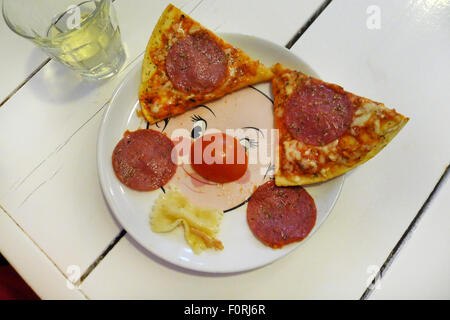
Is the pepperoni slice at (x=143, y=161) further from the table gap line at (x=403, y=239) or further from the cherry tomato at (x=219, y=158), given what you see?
the table gap line at (x=403, y=239)

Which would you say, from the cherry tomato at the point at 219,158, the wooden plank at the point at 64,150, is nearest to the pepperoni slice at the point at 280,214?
the cherry tomato at the point at 219,158

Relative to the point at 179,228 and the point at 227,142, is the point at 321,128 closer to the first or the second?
the point at 227,142

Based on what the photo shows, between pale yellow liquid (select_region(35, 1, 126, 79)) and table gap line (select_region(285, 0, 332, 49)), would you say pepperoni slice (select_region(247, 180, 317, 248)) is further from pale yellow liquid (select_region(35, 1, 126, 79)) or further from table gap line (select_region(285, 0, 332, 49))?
pale yellow liquid (select_region(35, 1, 126, 79))

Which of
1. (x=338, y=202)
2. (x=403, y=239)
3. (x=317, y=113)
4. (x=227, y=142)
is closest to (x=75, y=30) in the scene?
(x=227, y=142)

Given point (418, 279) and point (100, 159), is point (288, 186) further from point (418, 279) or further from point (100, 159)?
point (100, 159)

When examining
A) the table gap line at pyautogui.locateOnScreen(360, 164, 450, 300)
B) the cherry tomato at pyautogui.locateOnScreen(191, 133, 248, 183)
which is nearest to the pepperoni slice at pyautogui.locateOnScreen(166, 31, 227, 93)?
the cherry tomato at pyautogui.locateOnScreen(191, 133, 248, 183)

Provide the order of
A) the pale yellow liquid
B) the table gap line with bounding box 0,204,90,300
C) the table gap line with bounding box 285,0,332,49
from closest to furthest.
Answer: the pale yellow liquid → the table gap line with bounding box 0,204,90,300 → the table gap line with bounding box 285,0,332,49

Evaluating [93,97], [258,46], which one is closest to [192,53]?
[258,46]
